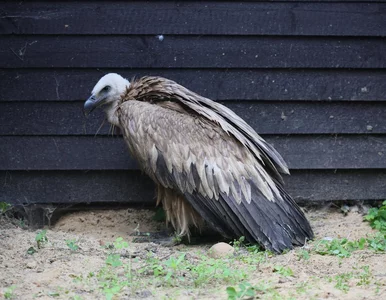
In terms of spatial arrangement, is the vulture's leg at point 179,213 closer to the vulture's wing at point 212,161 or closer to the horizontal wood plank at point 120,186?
the vulture's wing at point 212,161

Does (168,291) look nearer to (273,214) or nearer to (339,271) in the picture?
(339,271)

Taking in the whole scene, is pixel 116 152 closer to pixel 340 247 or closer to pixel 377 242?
pixel 340 247

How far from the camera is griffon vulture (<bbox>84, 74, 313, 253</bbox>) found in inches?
239

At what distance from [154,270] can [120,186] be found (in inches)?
93.1

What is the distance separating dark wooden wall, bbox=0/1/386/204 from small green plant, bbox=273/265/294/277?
2162 millimetres

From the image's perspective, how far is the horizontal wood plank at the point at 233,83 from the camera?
6766 millimetres

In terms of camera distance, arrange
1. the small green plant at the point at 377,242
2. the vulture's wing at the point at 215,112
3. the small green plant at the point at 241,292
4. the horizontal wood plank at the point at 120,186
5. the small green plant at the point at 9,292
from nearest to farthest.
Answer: the small green plant at the point at 241,292, the small green plant at the point at 9,292, the small green plant at the point at 377,242, the vulture's wing at the point at 215,112, the horizontal wood plank at the point at 120,186

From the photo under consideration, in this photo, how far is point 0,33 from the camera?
6.68 meters

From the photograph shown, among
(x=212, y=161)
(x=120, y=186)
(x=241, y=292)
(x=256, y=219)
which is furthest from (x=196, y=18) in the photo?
(x=241, y=292)

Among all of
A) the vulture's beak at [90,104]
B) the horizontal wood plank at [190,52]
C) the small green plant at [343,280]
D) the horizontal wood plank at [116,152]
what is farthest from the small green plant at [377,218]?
the vulture's beak at [90,104]

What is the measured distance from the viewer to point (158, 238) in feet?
21.7

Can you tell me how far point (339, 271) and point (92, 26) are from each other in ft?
10.6

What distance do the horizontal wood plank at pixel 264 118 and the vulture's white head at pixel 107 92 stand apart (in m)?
0.27

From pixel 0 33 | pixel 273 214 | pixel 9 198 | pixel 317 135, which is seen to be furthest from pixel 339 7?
pixel 9 198
